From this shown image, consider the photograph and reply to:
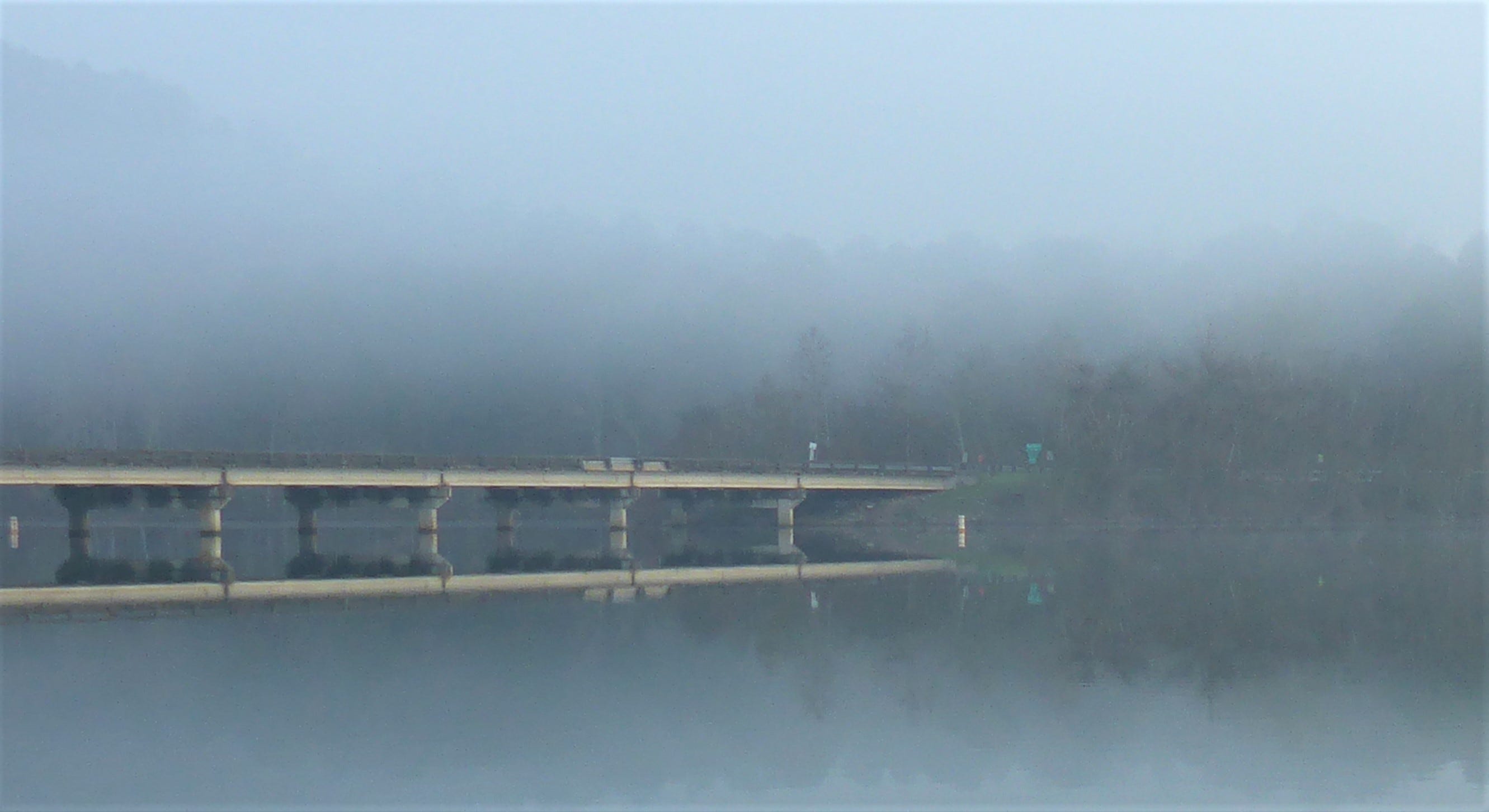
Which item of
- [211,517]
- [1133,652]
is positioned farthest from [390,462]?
[1133,652]

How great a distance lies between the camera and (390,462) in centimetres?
6519

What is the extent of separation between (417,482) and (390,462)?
61.8 inches

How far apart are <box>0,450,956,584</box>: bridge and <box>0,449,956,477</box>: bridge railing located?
0.06 meters

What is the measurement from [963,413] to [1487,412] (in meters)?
33.7

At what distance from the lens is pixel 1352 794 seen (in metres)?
16.1

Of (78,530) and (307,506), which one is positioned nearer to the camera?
(78,530)

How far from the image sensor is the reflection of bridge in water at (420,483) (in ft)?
183

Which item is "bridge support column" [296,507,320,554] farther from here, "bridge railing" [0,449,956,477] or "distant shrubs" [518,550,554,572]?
"distant shrubs" [518,550,554,572]

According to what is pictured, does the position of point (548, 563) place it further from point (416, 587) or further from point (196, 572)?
point (196, 572)

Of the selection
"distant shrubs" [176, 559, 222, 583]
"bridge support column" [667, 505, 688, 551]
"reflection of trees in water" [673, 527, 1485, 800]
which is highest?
"reflection of trees in water" [673, 527, 1485, 800]

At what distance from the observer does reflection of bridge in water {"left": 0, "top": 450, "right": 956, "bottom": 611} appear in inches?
2191

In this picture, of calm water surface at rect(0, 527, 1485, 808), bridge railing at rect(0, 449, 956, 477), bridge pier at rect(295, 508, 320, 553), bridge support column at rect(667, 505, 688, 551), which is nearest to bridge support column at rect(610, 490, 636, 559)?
bridge railing at rect(0, 449, 956, 477)

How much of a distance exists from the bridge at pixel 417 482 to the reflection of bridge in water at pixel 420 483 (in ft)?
0.22

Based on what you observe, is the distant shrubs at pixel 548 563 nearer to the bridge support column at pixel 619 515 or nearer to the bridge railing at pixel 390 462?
the bridge railing at pixel 390 462
